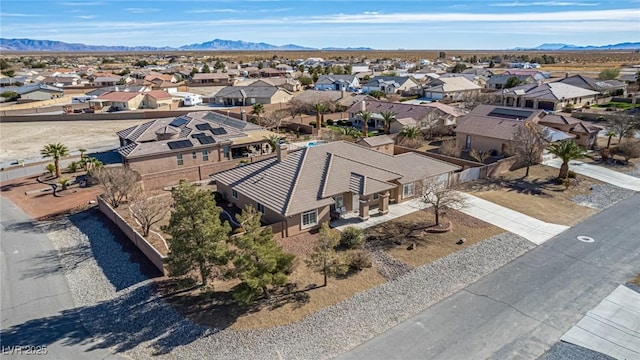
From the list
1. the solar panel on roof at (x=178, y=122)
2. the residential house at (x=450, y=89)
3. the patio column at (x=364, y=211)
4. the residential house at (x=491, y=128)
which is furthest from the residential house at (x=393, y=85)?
the patio column at (x=364, y=211)

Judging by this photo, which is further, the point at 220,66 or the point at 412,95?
the point at 220,66

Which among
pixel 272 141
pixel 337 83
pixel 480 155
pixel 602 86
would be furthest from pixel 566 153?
pixel 337 83

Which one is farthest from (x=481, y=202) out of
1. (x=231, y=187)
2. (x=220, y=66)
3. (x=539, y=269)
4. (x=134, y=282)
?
(x=220, y=66)

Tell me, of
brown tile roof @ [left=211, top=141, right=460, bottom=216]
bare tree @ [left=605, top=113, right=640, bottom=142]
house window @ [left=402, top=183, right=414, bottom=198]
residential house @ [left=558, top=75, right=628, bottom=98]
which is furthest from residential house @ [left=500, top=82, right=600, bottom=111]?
house window @ [left=402, top=183, right=414, bottom=198]

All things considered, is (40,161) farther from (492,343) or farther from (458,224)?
(492,343)

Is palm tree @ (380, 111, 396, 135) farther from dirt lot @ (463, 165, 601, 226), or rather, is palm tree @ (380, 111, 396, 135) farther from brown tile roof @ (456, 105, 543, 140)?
dirt lot @ (463, 165, 601, 226)

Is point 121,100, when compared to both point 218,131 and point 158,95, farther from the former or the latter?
point 218,131
